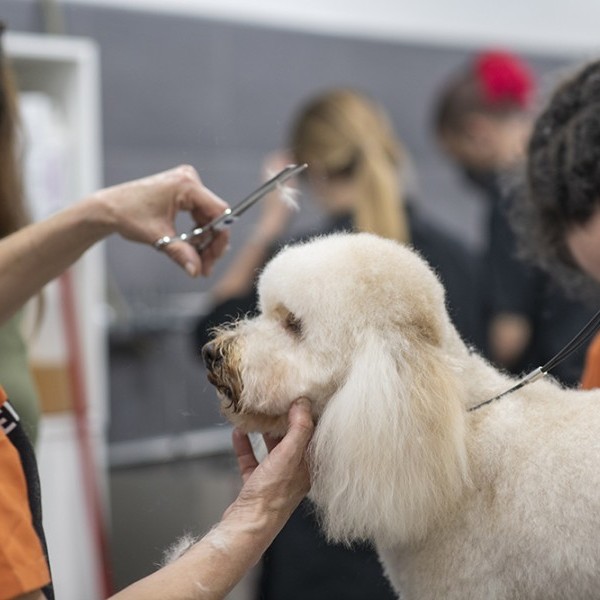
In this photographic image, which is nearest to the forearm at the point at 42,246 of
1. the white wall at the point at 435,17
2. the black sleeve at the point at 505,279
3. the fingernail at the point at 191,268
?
the fingernail at the point at 191,268

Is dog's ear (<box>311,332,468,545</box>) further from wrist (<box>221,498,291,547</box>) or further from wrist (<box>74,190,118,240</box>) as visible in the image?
wrist (<box>74,190,118,240</box>)

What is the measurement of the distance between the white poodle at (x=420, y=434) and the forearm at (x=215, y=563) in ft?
0.21

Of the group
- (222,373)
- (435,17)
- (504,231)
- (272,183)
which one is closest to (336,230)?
(272,183)

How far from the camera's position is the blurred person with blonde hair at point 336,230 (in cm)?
86

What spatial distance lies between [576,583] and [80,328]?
60.5 inches

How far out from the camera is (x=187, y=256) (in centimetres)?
93

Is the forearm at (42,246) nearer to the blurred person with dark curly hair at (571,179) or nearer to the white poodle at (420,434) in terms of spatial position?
the white poodle at (420,434)

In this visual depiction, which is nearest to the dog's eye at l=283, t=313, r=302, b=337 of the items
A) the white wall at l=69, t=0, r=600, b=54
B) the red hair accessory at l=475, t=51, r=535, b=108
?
the red hair accessory at l=475, t=51, r=535, b=108

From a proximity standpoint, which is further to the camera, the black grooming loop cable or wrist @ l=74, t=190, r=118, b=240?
wrist @ l=74, t=190, r=118, b=240

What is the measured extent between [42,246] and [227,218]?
0.73 ft

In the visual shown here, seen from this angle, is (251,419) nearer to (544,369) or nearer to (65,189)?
(544,369)

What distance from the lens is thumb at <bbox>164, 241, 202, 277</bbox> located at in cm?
93

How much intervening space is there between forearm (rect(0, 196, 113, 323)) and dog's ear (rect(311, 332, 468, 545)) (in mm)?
392

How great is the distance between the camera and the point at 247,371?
30.4 inches
